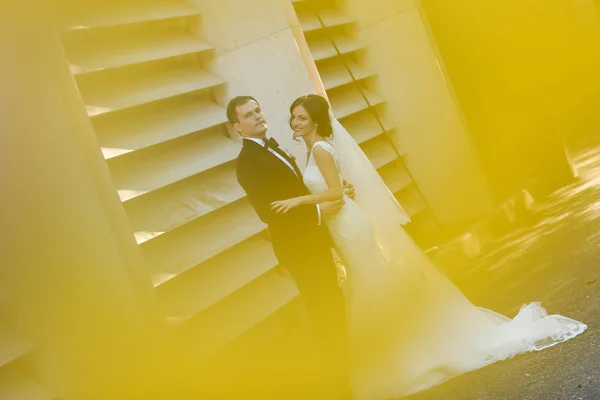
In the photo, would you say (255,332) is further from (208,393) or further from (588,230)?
(588,230)

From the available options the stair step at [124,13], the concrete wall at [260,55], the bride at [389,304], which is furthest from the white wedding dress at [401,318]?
the stair step at [124,13]

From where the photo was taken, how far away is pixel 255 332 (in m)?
5.73

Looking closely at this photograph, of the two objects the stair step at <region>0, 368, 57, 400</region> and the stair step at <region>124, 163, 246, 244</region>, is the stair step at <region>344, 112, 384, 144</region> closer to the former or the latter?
the stair step at <region>124, 163, 246, 244</region>

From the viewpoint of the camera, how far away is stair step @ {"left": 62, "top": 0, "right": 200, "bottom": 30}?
5090mm

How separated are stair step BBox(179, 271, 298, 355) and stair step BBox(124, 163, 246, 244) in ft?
2.00

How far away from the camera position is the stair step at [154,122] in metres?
5.18

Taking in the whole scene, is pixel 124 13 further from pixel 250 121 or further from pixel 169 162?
pixel 250 121

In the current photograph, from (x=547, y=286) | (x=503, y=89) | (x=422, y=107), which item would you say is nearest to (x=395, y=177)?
(x=422, y=107)

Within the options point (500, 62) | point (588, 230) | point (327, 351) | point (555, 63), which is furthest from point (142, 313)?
point (555, 63)

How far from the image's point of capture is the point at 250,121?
4746mm

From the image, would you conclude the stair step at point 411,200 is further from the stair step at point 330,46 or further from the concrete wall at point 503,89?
the stair step at point 330,46

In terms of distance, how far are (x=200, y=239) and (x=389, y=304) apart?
4.30 feet

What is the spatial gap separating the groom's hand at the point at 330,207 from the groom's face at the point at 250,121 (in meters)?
0.59

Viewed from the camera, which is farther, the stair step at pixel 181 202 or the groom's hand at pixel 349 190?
the groom's hand at pixel 349 190
